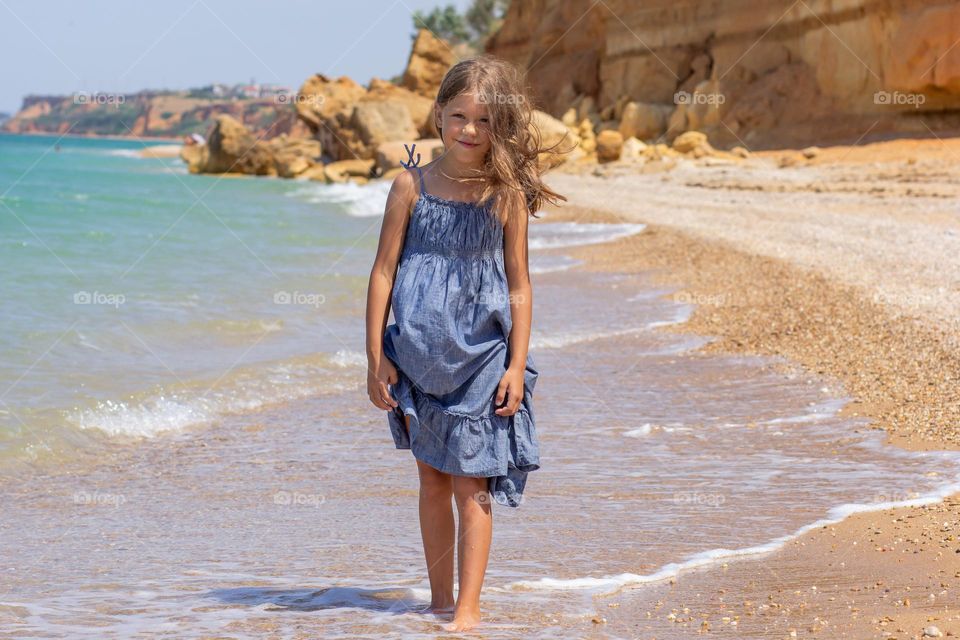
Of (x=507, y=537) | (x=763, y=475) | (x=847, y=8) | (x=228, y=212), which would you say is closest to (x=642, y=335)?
(x=763, y=475)

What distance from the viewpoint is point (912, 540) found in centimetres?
347

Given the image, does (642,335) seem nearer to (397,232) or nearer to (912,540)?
(912,540)

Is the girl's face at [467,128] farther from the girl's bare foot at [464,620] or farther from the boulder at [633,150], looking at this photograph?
the boulder at [633,150]

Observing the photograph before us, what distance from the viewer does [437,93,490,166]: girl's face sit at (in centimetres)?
299

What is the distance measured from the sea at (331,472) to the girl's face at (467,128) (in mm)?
1249

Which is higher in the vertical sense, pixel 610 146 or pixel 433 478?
pixel 610 146

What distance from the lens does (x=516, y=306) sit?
3.03 m

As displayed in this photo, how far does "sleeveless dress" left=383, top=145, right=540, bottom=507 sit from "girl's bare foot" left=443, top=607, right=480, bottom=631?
306mm

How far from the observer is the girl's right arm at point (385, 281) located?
2.99 metres

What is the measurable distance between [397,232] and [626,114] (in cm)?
3395

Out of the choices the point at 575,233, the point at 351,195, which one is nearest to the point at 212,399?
the point at 575,233

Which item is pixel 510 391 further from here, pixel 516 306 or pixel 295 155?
pixel 295 155

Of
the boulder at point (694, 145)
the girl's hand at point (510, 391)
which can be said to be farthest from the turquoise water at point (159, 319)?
the boulder at point (694, 145)

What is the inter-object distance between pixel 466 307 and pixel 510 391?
0.25 metres
